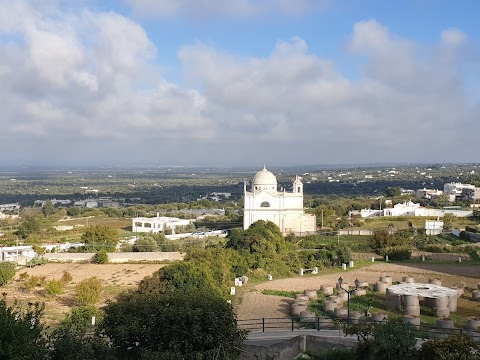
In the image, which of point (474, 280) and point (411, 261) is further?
point (411, 261)

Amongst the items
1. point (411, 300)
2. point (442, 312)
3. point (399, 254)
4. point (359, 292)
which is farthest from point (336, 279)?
point (442, 312)

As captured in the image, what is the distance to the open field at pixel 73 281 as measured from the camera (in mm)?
23812

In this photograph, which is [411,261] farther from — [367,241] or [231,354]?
[231,354]

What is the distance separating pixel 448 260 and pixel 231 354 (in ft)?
84.1

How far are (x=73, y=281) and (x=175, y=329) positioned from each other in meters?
18.7

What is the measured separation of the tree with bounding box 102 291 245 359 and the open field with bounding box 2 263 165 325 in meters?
8.65

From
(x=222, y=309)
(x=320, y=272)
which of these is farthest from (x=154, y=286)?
(x=320, y=272)

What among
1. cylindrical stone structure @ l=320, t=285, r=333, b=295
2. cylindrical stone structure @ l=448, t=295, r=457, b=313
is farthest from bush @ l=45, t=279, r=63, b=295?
cylindrical stone structure @ l=448, t=295, r=457, b=313

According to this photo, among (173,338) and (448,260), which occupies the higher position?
(173,338)

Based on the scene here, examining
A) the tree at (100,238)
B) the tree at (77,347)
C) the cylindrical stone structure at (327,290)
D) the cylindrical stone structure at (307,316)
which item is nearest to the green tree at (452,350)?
the tree at (77,347)

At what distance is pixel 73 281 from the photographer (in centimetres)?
2980

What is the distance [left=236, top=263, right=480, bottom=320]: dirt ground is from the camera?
22.4m

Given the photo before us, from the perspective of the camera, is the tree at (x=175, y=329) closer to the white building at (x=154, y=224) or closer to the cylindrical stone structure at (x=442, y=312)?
the cylindrical stone structure at (x=442, y=312)

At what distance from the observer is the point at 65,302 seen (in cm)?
2456
